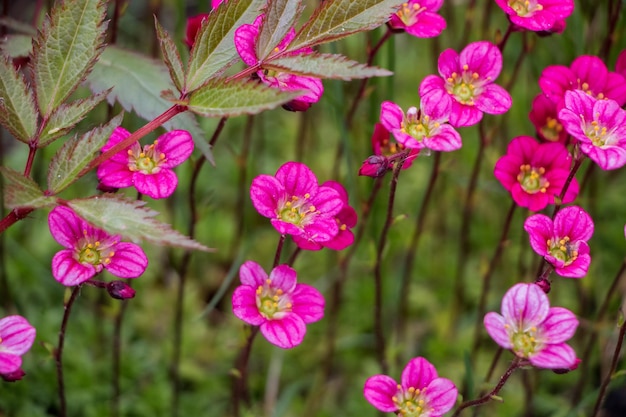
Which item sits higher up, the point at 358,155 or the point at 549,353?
the point at 549,353

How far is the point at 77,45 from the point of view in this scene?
53.1 inches

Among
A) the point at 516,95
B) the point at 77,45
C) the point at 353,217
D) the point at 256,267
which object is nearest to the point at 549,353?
the point at 353,217

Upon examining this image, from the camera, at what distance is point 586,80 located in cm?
171

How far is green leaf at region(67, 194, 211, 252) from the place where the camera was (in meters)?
1.15

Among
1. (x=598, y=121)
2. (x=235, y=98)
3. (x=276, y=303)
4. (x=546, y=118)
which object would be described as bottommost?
(x=276, y=303)

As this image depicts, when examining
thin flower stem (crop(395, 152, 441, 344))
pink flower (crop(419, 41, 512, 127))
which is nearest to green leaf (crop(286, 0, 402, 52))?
pink flower (crop(419, 41, 512, 127))

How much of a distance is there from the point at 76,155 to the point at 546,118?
3.52 ft

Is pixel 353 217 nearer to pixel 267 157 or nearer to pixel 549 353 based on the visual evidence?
pixel 549 353

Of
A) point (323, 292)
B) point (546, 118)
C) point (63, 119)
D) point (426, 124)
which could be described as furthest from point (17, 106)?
point (323, 292)

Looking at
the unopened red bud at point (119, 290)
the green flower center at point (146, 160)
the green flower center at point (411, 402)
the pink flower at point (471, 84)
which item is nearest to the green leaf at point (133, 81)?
the green flower center at point (146, 160)

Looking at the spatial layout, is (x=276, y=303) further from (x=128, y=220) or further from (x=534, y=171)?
(x=534, y=171)

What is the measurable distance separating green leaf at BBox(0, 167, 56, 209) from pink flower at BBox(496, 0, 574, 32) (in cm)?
98

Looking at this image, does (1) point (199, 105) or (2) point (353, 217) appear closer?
(1) point (199, 105)

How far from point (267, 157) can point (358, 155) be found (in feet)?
2.61
